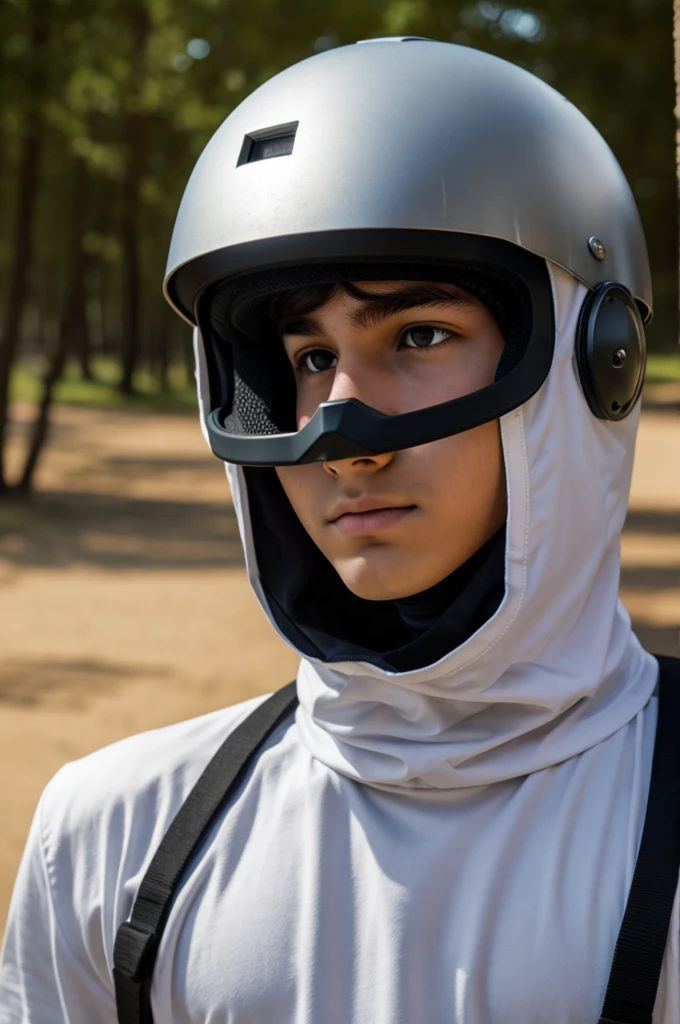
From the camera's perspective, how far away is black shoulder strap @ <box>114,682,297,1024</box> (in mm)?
1507

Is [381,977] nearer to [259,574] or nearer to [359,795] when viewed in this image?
[359,795]

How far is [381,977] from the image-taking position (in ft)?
4.68

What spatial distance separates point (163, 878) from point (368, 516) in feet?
1.70

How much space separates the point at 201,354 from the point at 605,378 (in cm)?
64

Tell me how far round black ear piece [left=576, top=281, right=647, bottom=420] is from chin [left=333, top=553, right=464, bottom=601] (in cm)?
31

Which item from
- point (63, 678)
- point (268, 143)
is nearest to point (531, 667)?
point (268, 143)

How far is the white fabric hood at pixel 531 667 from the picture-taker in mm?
1513

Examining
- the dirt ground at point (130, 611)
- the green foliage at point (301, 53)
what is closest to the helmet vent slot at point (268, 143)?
the dirt ground at point (130, 611)

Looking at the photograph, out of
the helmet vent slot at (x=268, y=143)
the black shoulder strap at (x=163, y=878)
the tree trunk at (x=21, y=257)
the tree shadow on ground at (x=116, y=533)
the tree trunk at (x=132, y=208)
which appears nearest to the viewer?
the black shoulder strap at (x=163, y=878)

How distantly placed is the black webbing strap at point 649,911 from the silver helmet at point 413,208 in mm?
493

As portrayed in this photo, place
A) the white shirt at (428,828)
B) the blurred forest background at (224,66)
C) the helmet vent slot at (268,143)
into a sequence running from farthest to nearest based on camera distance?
the blurred forest background at (224,66) < the helmet vent slot at (268,143) < the white shirt at (428,828)

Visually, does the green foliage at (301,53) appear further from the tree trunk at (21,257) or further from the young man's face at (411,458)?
the young man's face at (411,458)

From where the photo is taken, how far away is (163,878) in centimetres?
154

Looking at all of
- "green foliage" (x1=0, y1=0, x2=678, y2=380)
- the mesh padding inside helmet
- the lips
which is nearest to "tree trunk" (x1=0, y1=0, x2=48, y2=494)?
"green foliage" (x1=0, y1=0, x2=678, y2=380)
